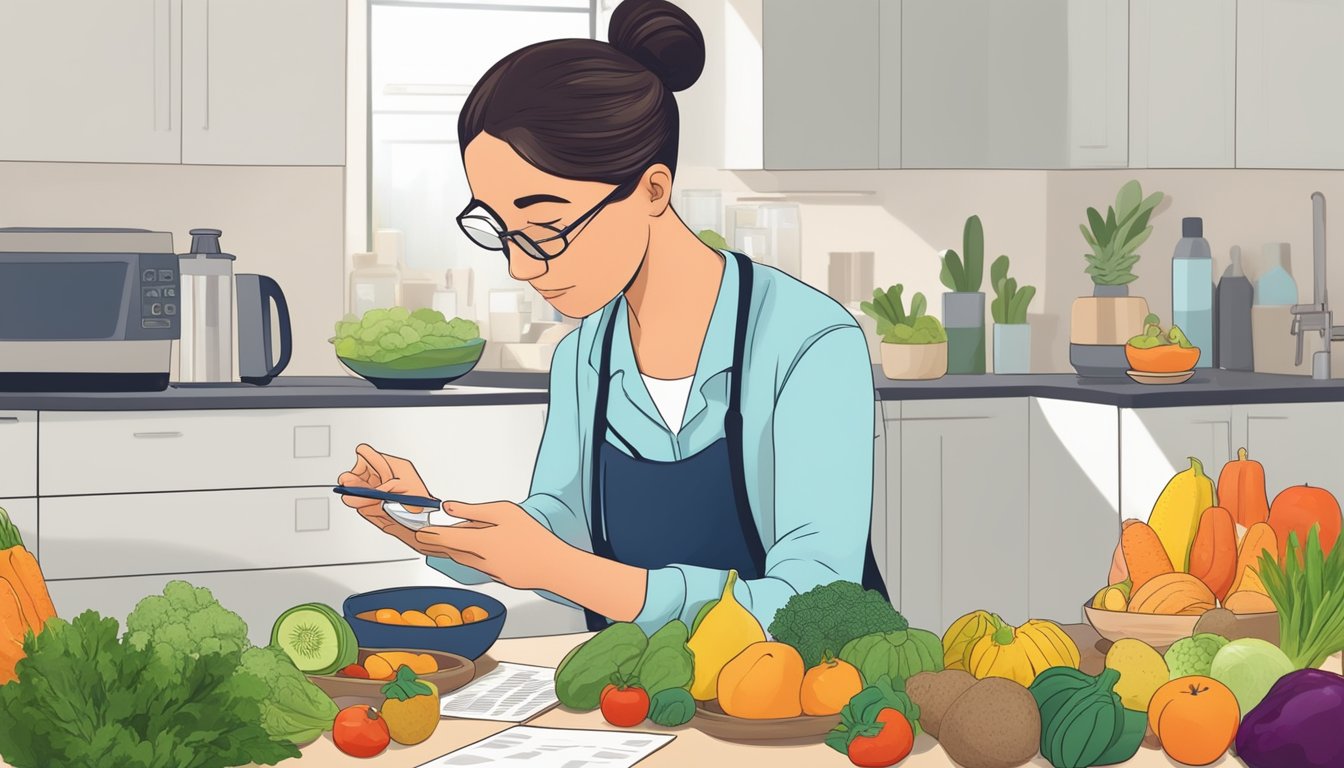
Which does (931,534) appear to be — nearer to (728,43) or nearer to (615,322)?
(728,43)

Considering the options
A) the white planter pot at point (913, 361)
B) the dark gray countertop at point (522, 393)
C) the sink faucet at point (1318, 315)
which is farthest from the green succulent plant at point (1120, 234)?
the white planter pot at point (913, 361)

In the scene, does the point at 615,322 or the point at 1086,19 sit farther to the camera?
the point at 1086,19

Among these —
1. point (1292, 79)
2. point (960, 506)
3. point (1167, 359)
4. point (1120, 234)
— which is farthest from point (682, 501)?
point (1292, 79)

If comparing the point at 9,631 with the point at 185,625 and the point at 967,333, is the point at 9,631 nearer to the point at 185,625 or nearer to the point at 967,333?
the point at 185,625

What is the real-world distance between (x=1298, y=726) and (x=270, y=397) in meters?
2.71

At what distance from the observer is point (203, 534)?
3404mm

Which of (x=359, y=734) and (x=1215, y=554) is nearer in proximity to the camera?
(x=359, y=734)

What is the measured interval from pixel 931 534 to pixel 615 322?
82.4 inches

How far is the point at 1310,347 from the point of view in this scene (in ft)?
13.1

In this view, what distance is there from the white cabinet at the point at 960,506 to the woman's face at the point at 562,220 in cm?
223

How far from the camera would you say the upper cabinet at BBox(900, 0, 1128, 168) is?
4.08 meters

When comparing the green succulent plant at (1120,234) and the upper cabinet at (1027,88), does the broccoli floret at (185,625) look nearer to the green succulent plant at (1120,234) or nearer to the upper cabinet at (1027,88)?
the upper cabinet at (1027,88)

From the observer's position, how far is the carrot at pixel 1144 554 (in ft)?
4.93

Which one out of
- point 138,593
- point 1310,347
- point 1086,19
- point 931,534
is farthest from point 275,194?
point 1310,347
